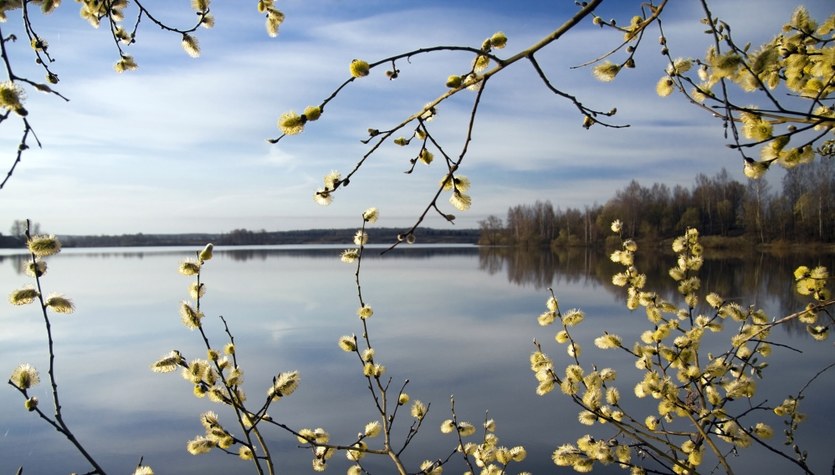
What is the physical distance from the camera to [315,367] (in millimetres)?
6414

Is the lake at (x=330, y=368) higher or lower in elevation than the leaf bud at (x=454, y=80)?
lower

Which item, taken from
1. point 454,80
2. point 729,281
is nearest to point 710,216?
point 729,281

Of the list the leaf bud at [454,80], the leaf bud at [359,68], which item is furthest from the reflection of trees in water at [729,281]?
the leaf bud at [359,68]

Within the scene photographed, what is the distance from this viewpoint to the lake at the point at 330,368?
4.27m

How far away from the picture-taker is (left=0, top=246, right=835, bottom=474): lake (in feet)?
14.0

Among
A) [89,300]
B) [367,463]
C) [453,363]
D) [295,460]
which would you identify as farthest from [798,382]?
[89,300]

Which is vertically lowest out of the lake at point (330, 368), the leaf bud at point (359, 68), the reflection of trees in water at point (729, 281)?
the lake at point (330, 368)

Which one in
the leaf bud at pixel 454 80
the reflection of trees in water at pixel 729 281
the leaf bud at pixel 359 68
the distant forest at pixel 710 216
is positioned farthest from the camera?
the distant forest at pixel 710 216

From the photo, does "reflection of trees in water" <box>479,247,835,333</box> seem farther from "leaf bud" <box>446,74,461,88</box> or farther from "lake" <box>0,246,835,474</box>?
"leaf bud" <box>446,74,461,88</box>

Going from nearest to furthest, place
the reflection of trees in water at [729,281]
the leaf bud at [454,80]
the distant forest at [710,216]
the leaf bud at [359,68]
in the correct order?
the leaf bud at [359,68]
the leaf bud at [454,80]
the reflection of trees in water at [729,281]
the distant forest at [710,216]

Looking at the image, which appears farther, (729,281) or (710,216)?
(710,216)

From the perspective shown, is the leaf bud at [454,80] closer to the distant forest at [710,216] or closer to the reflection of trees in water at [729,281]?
the reflection of trees in water at [729,281]

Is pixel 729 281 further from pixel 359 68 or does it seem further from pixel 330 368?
pixel 359 68

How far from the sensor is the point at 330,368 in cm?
636
